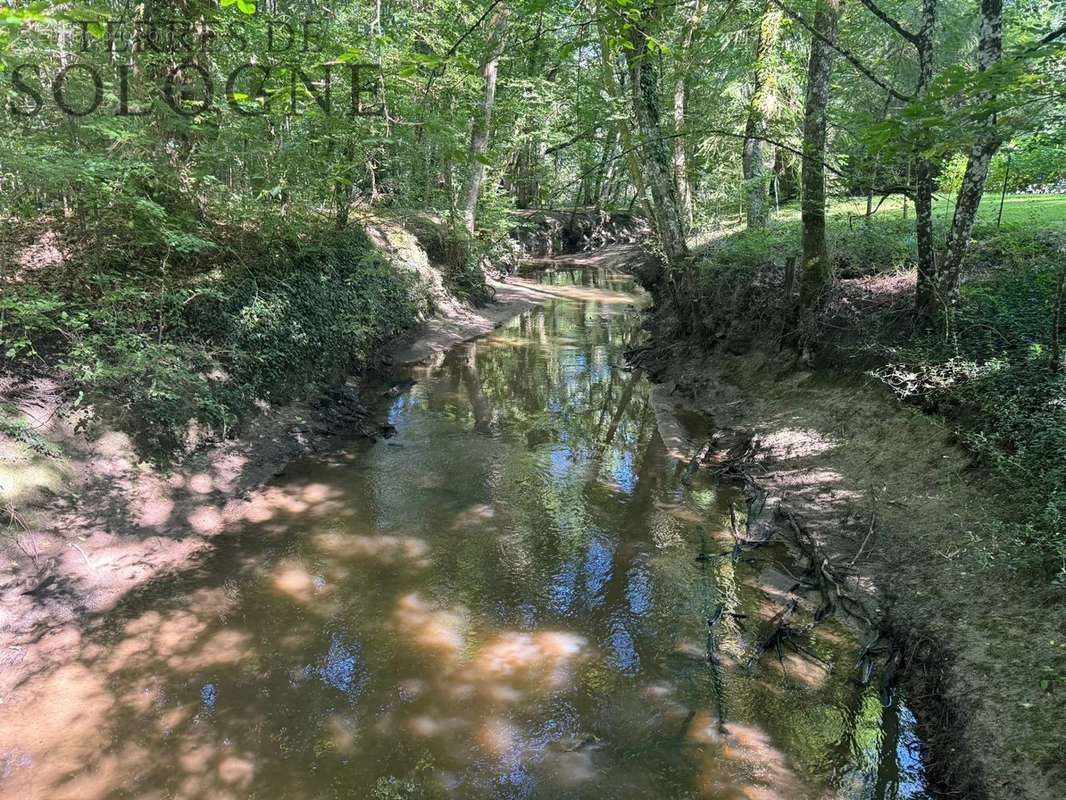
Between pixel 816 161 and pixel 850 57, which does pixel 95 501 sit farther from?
pixel 850 57

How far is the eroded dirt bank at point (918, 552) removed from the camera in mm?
4082

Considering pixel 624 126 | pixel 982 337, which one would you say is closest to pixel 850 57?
pixel 982 337

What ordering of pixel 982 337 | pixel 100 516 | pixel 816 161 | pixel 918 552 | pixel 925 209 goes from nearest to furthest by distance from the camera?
1. pixel 918 552
2. pixel 100 516
3. pixel 982 337
4. pixel 925 209
5. pixel 816 161

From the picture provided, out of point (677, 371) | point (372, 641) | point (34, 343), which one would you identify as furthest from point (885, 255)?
point (34, 343)

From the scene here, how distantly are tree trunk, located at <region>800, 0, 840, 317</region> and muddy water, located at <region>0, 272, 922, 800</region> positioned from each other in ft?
11.8

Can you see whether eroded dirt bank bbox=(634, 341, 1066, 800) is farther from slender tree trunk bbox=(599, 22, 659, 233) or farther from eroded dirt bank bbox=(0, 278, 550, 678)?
eroded dirt bank bbox=(0, 278, 550, 678)

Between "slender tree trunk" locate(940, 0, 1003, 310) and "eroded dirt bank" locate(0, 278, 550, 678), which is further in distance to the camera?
"slender tree trunk" locate(940, 0, 1003, 310)

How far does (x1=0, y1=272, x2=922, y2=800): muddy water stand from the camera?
4.25 metres

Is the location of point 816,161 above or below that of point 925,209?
above

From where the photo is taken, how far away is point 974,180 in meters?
6.51

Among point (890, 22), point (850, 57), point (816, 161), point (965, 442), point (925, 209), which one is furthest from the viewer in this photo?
point (816, 161)

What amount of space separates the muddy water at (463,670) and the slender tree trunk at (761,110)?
8850 mm

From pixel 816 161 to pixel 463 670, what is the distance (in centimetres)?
745

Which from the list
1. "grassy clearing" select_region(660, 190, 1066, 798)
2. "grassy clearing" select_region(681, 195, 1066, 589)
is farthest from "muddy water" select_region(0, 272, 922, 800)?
"grassy clearing" select_region(681, 195, 1066, 589)
